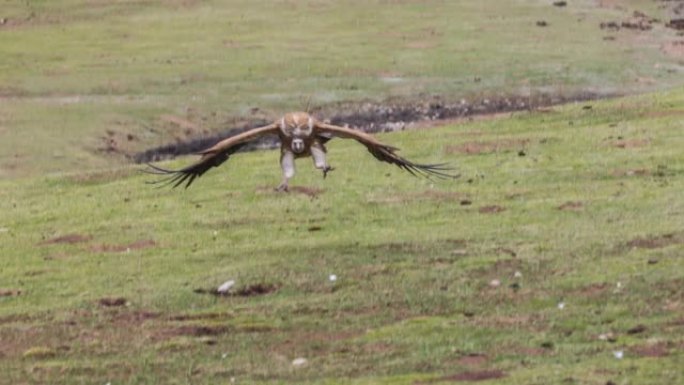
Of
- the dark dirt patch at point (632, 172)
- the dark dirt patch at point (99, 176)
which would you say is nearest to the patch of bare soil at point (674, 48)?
the dark dirt patch at point (632, 172)

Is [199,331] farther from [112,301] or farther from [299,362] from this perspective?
[112,301]

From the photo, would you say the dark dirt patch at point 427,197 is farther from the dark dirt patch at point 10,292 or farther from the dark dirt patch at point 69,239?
the dark dirt patch at point 10,292

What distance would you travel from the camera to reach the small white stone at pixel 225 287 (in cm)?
2515

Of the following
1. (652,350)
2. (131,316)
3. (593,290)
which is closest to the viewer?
(652,350)

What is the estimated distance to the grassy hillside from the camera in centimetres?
3825

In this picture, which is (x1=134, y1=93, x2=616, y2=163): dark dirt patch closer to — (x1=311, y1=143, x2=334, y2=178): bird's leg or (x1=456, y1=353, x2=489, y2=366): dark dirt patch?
(x1=456, y1=353, x2=489, y2=366): dark dirt patch

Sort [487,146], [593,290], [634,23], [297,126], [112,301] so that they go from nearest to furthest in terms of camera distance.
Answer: [297,126] < [593,290] < [112,301] < [487,146] < [634,23]

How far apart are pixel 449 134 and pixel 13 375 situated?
50.4ft

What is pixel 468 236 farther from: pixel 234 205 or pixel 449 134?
pixel 449 134

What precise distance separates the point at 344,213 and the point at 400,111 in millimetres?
11032

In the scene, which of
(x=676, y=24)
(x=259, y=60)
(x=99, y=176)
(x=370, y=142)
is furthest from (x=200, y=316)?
(x=676, y=24)

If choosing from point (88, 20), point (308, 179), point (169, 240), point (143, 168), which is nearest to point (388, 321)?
point (169, 240)

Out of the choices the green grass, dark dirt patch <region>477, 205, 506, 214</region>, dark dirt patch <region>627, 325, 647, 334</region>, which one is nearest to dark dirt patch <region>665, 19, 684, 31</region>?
the green grass

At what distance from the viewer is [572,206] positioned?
2928 cm
